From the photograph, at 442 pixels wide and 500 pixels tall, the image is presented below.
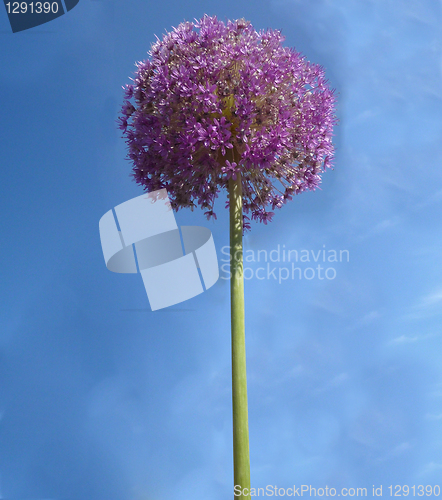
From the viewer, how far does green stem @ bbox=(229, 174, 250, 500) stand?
3035 millimetres

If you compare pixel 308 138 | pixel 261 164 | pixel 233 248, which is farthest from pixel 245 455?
pixel 308 138

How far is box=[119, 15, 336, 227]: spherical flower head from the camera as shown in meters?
3.24

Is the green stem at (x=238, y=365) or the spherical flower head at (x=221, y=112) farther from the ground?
the spherical flower head at (x=221, y=112)

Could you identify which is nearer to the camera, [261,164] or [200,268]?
[261,164]

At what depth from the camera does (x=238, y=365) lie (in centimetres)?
317

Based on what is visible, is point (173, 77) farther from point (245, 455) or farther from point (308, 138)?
point (245, 455)

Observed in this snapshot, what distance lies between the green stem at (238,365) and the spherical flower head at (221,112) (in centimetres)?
51

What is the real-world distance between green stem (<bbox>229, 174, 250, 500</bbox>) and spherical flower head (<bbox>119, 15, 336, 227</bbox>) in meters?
0.51

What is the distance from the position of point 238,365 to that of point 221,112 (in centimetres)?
197

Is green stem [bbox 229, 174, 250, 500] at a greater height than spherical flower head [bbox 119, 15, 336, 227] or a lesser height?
lesser

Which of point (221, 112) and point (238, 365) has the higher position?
point (221, 112)

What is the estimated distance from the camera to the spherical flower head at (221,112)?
324cm

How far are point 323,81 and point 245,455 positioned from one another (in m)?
3.30

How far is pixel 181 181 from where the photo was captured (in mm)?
3713
